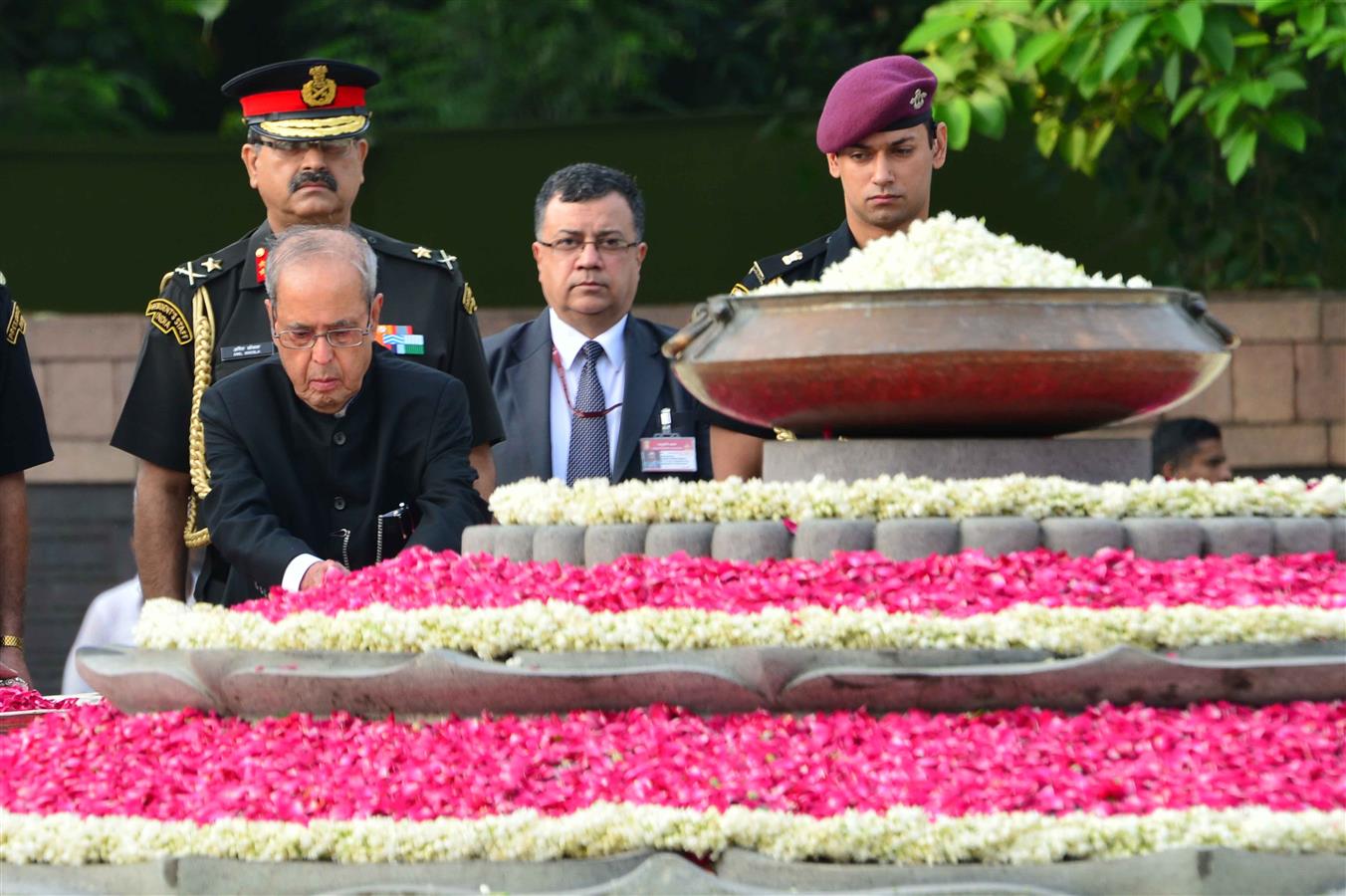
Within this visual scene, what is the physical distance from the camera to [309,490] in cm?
500

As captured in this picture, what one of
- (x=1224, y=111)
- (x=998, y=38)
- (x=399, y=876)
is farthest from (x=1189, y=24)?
(x=399, y=876)

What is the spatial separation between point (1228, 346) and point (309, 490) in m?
2.08

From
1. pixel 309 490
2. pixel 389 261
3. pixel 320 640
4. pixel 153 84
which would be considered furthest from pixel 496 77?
pixel 320 640

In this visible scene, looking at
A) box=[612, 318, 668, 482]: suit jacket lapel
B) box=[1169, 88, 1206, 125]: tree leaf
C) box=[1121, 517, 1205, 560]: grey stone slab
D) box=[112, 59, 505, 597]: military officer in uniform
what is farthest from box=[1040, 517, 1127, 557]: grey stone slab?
box=[1169, 88, 1206, 125]: tree leaf

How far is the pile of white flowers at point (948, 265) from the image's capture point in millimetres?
4680

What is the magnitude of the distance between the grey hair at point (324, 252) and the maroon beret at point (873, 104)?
1.26 m

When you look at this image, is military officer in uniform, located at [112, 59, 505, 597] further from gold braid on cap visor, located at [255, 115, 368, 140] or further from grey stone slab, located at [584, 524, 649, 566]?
grey stone slab, located at [584, 524, 649, 566]

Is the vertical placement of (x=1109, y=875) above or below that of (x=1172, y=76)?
below

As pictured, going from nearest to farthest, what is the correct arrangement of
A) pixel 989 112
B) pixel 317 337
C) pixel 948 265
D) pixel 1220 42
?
pixel 948 265, pixel 317 337, pixel 1220 42, pixel 989 112

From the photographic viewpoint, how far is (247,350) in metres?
5.65

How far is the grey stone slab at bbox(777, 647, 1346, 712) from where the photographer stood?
3.88m

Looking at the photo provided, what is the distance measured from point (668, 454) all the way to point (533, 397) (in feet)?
1.39

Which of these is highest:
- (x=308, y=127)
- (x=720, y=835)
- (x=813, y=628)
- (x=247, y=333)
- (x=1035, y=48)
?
(x=1035, y=48)

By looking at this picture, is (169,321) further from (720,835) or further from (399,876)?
(720,835)
